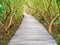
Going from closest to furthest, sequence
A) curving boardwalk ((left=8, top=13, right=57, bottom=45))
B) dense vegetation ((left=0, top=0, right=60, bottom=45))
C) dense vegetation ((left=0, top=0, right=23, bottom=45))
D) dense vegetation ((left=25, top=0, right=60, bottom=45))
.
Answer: curving boardwalk ((left=8, top=13, right=57, bottom=45)), dense vegetation ((left=0, top=0, right=23, bottom=45)), dense vegetation ((left=0, top=0, right=60, bottom=45)), dense vegetation ((left=25, top=0, right=60, bottom=45))

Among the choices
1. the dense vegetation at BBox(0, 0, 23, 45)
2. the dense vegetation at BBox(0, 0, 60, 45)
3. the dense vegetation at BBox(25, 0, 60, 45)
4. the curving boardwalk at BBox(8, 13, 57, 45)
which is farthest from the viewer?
the dense vegetation at BBox(25, 0, 60, 45)

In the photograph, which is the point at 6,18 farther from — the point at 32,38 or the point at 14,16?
the point at 14,16

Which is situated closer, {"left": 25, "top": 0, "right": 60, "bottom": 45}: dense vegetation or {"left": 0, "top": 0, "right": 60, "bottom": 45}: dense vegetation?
{"left": 0, "top": 0, "right": 60, "bottom": 45}: dense vegetation

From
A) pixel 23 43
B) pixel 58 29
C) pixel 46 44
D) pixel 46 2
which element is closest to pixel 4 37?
pixel 23 43

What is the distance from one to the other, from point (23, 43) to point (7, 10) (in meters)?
3.53

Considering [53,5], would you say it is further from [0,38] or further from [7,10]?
[0,38]

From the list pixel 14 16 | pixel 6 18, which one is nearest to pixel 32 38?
pixel 6 18

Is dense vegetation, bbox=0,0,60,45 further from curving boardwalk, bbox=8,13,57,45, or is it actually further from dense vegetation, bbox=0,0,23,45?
curving boardwalk, bbox=8,13,57,45

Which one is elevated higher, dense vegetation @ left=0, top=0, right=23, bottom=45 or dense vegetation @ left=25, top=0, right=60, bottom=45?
dense vegetation @ left=0, top=0, right=23, bottom=45

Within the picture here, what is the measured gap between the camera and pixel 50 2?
39.3ft

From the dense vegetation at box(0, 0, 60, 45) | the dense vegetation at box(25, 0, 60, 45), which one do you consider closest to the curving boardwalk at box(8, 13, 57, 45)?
the dense vegetation at box(0, 0, 60, 45)

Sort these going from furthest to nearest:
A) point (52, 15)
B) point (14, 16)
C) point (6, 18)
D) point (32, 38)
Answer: point (14, 16) → point (52, 15) → point (6, 18) → point (32, 38)

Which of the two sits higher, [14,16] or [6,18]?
[6,18]

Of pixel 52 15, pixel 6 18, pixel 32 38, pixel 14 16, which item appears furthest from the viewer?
pixel 14 16
